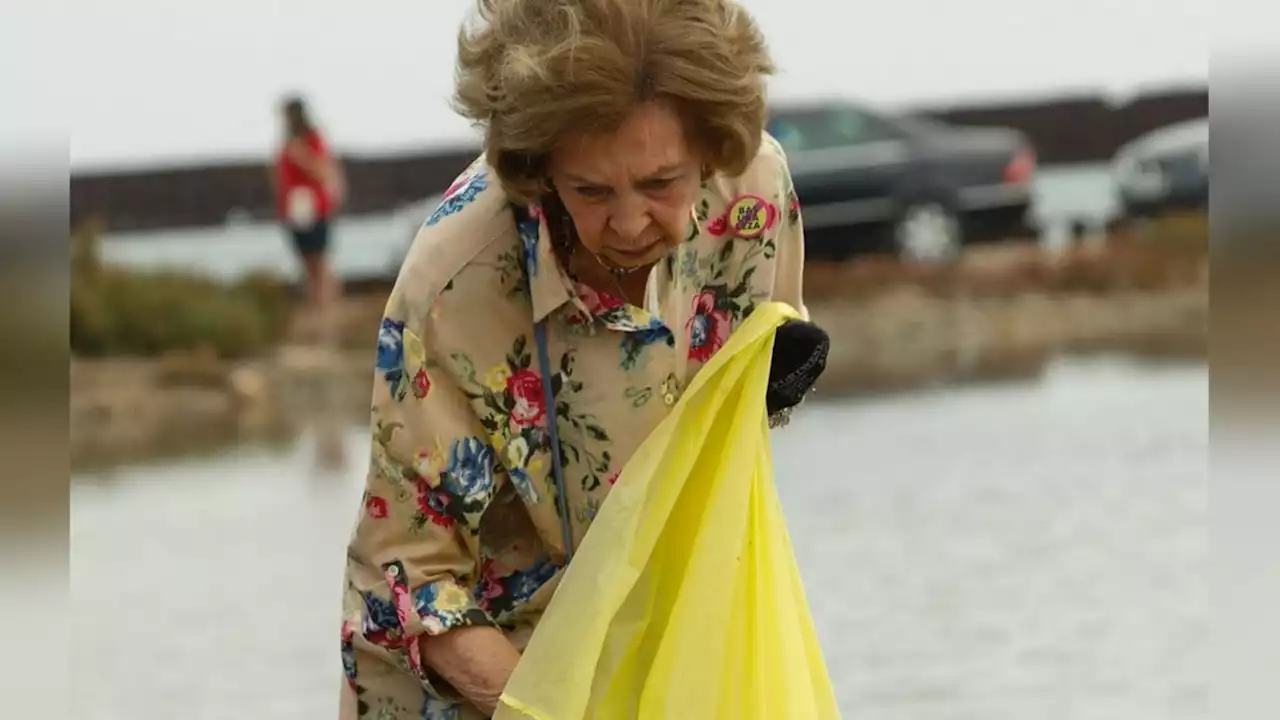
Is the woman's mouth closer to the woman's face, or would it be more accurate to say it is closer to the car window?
the woman's face

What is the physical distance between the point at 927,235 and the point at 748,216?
494 inches

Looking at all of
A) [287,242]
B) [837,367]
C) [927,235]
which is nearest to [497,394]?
[837,367]

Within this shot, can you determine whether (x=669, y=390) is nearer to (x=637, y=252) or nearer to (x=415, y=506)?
(x=637, y=252)

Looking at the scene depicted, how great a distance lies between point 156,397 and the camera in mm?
12859

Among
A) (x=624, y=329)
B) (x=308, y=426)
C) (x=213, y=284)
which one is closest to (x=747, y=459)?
(x=624, y=329)

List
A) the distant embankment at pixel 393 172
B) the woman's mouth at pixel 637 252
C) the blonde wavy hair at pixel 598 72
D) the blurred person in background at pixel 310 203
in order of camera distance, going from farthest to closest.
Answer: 1. the distant embankment at pixel 393 172
2. the blurred person in background at pixel 310 203
3. the woman's mouth at pixel 637 252
4. the blonde wavy hair at pixel 598 72

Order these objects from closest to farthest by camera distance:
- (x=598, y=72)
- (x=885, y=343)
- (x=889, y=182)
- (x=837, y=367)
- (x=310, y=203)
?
(x=598, y=72) → (x=837, y=367) → (x=310, y=203) → (x=885, y=343) → (x=889, y=182)

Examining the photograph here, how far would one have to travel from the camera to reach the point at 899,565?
712cm

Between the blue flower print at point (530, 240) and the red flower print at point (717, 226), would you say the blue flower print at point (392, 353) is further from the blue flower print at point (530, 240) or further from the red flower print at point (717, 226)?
the red flower print at point (717, 226)

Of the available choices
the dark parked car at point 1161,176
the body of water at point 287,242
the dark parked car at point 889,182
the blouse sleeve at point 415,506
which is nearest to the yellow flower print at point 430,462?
the blouse sleeve at point 415,506

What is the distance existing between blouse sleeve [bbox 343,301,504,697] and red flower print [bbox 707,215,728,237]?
1.24 feet

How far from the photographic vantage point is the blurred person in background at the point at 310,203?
43.0ft

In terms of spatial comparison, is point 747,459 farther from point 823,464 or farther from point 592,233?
point 823,464

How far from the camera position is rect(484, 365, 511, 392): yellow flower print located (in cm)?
264
